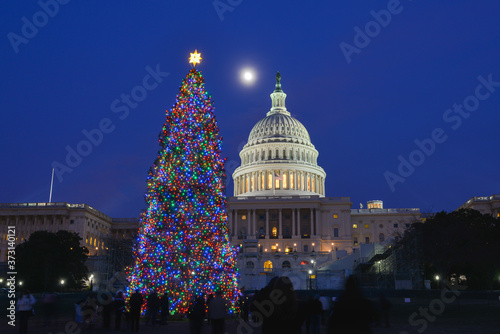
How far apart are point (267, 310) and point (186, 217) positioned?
18060 millimetres

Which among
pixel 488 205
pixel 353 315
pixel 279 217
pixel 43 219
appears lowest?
pixel 353 315

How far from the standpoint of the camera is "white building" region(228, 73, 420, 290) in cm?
9812

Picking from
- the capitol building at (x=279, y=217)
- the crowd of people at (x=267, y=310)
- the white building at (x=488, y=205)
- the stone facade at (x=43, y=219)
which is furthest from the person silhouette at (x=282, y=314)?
the white building at (x=488, y=205)

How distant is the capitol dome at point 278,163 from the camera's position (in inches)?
5349

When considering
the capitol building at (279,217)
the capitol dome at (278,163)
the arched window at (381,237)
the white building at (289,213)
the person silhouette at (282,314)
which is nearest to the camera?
the person silhouette at (282,314)

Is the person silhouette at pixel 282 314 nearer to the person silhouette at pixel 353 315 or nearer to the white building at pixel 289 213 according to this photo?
the person silhouette at pixel 353 315

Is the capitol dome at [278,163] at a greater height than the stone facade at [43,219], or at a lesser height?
greater

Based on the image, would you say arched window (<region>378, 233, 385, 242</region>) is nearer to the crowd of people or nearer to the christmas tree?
the crowd of people

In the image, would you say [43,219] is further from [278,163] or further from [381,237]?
[381,237]

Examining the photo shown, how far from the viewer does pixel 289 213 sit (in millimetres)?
121875

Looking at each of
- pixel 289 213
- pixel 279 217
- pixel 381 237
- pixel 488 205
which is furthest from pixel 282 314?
pixel 381 237

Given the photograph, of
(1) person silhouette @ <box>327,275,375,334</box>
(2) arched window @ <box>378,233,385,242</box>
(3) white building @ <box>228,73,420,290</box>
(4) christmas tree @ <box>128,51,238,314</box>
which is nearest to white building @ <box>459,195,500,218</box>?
(3) white building @ <box>228,73,420,290</box>

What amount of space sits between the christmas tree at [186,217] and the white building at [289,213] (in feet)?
176

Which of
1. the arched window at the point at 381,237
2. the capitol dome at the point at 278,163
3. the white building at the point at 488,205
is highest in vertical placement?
the capitol dome at the point at 278,163
